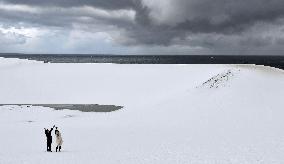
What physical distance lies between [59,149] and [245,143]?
11.6 meters

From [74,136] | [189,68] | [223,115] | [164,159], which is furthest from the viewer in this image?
[189,68]

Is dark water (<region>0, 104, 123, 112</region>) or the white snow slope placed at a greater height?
the white snow slope

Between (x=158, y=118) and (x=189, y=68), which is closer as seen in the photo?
(x=158, y=118)

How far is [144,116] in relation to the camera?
3959 cm

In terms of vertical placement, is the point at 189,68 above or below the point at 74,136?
above

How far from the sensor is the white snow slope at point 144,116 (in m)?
22.2

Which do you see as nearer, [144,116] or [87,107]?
[144,116]

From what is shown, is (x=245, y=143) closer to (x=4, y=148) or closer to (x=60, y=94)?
(x=4, y=148)

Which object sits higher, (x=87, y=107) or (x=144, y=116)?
(x=144, y=116)

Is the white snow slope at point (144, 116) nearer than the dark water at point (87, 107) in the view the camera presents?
Yes

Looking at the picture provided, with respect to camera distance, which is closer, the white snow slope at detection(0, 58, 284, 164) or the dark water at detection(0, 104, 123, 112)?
the white snow slope at detection(0, 58, 284, 164)

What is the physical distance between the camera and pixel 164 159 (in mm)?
20656

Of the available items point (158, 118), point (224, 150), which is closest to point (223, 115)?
point (158, 118)

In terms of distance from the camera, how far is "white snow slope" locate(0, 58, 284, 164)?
22219 millimetres
